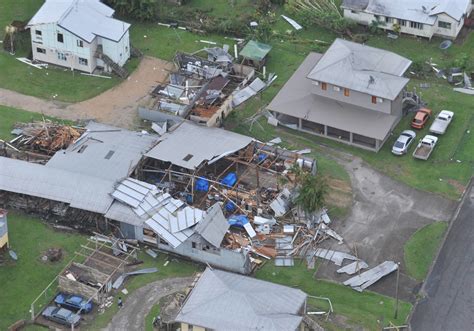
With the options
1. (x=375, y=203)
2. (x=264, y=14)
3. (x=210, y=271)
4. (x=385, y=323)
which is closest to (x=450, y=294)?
(x=385, y=323)

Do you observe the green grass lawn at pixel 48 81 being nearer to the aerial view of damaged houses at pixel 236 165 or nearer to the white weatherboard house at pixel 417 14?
the aerial view of damaged houses at pixel 236 165

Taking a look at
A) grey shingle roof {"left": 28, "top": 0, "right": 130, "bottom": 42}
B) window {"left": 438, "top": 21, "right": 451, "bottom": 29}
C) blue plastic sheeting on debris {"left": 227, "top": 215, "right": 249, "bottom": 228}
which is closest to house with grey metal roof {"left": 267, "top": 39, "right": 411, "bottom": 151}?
window {"left": 438, "top": 21, "right": 451, "bottom": 29}

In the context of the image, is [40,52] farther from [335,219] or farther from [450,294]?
[450,294]

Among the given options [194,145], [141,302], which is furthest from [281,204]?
[141,302]

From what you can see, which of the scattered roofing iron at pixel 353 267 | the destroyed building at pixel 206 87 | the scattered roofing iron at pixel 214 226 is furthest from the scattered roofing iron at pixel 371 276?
the destroyed building at pixel 206 87

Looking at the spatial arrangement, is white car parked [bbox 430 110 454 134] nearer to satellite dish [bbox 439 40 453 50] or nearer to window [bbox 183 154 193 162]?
satellite dish [bbox 439 40 453 50]

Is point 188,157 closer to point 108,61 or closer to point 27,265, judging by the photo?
point 27,265

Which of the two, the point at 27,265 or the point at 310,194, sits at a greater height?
the point at 310,194
